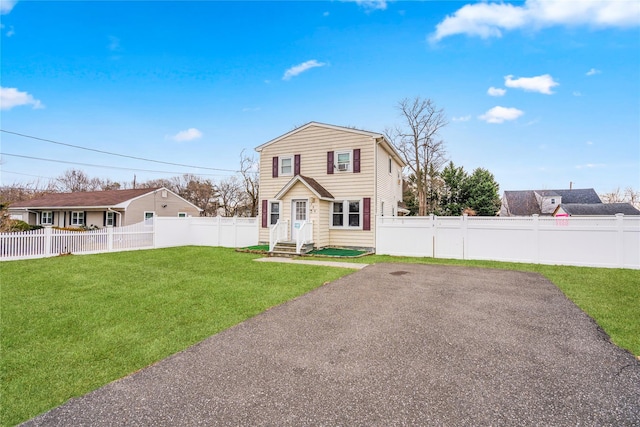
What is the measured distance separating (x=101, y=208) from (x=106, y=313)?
2262cm

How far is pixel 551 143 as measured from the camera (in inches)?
792

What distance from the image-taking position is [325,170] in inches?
578

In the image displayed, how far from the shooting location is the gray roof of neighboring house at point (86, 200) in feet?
76.7

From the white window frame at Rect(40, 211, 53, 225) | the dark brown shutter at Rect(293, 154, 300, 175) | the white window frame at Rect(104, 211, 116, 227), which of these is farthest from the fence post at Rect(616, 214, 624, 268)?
the white window frame at Rect(40, 211, 53, 225)

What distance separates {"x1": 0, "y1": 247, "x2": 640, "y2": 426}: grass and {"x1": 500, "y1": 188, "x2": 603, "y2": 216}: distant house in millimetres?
34102

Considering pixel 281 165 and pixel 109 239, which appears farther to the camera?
pixel 281 165

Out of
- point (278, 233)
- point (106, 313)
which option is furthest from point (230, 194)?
point (106, 313)

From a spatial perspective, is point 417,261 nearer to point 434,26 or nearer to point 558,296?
point 558,296

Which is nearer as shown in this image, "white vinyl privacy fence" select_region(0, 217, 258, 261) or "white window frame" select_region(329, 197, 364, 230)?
"white vinyl privacy fence" select_region(0, 217, 258, 261)

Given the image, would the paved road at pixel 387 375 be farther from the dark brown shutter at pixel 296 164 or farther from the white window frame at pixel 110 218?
the white window frame at pixel 110 218

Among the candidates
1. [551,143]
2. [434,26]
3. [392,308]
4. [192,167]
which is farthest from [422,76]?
[192,167]

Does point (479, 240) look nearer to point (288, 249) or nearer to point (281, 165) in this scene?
point (288, 249)

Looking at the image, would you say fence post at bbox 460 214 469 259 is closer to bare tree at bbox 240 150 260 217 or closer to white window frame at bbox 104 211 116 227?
bare tree at bbox 240 150 260 217

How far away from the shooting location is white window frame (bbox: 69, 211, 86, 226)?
24703 mm
